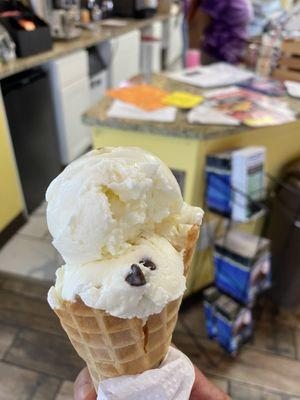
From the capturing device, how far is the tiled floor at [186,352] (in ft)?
4.84

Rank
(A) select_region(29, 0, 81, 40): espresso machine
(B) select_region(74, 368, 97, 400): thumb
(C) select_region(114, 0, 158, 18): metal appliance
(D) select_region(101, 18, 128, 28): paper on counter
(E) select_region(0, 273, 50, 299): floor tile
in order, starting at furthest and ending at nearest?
1. (C) select_region(114, 0, 158, 18): metal appliance
2. (D) select_region(101, 18, 128, 28): paper on counter
3. (A) select_region(29, 0, 81, 40): espresso machine
4. (E) select_region(0, 273, 50, 299): floor tile
5. (B) select_region(74, 368, 97, 400): thumb

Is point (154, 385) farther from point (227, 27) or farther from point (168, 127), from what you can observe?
point (227, 27)

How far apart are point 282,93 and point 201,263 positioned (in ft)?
3.09

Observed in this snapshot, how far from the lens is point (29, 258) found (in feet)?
7.02

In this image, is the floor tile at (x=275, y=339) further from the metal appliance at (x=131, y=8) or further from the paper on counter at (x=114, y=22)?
the metal appliance at (x=131, y=8)

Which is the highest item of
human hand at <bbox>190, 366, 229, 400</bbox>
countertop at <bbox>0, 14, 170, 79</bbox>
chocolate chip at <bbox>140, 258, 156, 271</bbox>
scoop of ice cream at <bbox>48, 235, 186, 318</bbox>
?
chocolate chip at <bbox>140, 258, 156, 271</bbox>

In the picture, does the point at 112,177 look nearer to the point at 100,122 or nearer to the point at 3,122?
the point at 100,122

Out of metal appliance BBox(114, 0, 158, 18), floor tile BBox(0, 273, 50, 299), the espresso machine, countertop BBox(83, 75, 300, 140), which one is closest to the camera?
countertop BBox(83, 75, 300, 140)

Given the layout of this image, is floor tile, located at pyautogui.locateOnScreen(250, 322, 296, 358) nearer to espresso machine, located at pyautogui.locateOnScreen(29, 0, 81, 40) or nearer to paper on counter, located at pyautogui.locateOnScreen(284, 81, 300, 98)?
paper on counter, located at pyautogui.locateOnScreen(284, 81, 300, 98)

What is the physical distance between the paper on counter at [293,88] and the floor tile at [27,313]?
64.5 inches

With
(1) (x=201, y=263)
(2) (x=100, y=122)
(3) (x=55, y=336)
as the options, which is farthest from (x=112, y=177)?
(3) (x=55, y=336)

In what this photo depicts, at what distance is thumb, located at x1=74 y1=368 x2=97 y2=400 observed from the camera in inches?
32.2

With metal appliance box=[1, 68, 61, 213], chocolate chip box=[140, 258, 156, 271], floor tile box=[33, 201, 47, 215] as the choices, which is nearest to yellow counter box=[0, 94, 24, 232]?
metal appliance box=[1, 68, 61, 213]

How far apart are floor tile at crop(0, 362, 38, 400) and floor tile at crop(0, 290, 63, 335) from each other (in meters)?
0.22
